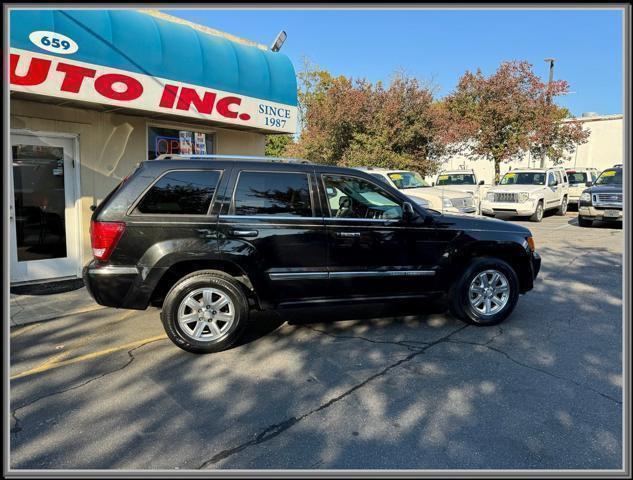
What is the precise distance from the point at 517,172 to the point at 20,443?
1901 cm

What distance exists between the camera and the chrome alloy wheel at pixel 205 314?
178 inches

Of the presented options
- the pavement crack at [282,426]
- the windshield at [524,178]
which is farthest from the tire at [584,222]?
the pavement crack at [282,426]

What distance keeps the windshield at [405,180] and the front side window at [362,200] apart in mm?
7968

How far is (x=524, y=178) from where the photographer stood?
1817 cm

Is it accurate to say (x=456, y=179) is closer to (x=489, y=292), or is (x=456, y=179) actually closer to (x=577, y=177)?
(x=577, y=177)

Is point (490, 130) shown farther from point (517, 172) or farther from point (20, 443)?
point (20, 443)

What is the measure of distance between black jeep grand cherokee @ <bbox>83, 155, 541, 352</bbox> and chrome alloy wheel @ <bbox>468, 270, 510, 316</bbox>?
0.04ft

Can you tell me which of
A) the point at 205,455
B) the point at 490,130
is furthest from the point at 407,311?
the point at 490,130

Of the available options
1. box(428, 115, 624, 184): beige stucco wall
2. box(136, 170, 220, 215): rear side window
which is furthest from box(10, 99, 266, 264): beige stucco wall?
box(428, 115, 624, 184): beige stucco wall

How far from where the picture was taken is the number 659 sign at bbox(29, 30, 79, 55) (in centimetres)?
619

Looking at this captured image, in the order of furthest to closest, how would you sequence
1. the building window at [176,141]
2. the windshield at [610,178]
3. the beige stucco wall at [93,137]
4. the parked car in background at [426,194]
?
the windshield at [610,178]
the parked car in background at [426,194]
the building window at [176,141]
the beige stucco wall at [93,137]

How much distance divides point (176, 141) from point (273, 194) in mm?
5153

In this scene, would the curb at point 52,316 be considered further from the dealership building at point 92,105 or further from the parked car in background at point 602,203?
the parked car in background at point 602,203

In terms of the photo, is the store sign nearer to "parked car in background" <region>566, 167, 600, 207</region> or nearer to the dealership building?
the dealership building
